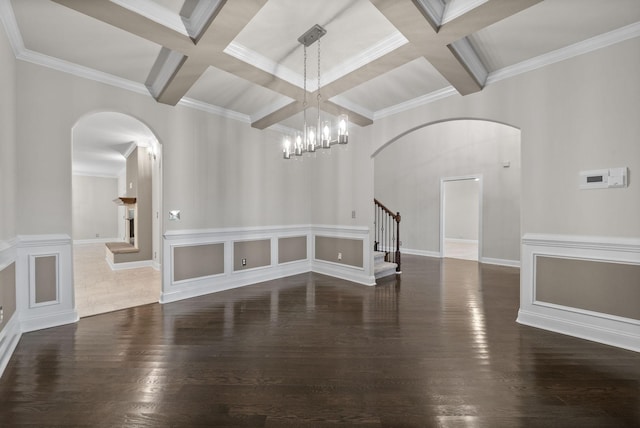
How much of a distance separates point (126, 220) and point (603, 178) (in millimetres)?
9594

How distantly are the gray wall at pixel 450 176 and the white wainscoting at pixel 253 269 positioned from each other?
3854 millimetres

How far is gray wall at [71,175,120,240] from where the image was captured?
1085 cm

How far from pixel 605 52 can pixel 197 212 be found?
5.30 metres

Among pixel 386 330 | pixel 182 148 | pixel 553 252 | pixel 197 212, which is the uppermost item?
pixel 182 148

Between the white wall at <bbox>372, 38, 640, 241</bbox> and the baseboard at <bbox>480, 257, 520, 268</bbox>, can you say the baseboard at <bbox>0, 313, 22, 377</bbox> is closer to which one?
the white wall at <bbox>372, 38, 640, 241</bbox>

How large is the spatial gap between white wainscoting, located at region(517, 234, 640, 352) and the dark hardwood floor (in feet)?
0.39

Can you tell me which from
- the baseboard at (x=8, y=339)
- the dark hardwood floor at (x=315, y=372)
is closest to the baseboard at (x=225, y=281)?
the dark hardwood floor at (x=315, y=372)

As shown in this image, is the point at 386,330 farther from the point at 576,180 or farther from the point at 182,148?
the point at 182,148

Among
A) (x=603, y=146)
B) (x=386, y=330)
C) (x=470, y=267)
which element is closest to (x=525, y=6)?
(x=603, y=146)

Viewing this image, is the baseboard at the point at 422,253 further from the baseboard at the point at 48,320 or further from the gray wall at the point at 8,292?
the gray wall at the point at 8,292

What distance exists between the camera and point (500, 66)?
3.26 metres

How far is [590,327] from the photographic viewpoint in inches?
109

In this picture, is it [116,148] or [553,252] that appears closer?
[553,252]

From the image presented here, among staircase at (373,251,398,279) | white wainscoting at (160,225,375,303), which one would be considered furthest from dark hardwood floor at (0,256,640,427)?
staircase at (373,251,398,279)
